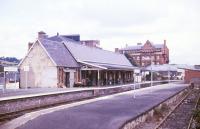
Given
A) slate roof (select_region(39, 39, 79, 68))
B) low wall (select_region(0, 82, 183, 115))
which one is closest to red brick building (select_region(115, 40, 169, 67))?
slate roof (select_region(39, 39, 79, 68))

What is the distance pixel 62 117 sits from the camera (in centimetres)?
1472

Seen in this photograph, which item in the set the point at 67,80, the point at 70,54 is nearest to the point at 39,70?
the point at 67,80

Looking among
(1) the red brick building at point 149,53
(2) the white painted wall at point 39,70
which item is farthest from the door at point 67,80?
(1) the red brick building at point 149,53

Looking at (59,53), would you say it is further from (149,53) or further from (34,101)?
(149,53)

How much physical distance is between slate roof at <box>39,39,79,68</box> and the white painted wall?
2.16 ft

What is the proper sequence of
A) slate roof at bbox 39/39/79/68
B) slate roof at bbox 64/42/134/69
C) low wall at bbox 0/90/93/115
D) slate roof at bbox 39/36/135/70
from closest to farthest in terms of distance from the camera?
low wall at bbox 0/90/93/115 < slate roof at bbox 39/39/79/68 < slate roof at bbox 39/36/135/70 < slate roof at bbox 64/42/134/69

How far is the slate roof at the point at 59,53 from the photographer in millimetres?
37188

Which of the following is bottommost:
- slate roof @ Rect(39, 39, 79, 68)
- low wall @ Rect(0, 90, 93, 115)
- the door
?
low wall @ Rect(0, 90, 93, 115)

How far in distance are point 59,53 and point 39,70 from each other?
360 centimetres

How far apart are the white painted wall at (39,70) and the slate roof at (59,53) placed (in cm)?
66

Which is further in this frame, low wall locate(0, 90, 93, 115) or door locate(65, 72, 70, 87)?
door locate(65, 72, 70, 87)

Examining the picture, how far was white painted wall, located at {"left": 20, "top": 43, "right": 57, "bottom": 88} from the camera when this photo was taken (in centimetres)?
3625

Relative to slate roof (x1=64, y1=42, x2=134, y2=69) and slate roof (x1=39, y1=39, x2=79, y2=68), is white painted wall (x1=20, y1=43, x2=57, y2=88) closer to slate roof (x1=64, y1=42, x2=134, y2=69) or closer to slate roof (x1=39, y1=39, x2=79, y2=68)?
slate roof (x1=39, y1=39, x2=79, y2=68)

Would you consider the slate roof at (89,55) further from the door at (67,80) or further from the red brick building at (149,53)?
the red brick building at (149,53)
